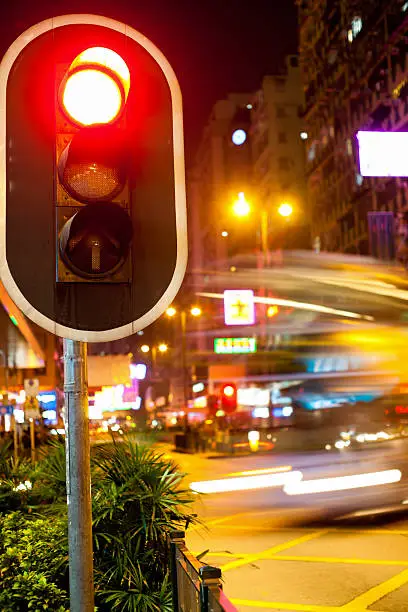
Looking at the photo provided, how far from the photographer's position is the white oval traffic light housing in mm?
3480

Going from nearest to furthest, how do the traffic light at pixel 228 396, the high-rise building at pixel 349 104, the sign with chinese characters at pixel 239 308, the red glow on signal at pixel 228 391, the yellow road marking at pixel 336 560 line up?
the yellow road marking at pixel 336 560 → the sign with chinese characters at pixel 239 308 → the traffic light at pixel 228 396 → the red glow on signal at pixel 228 391 → the high-rise building at pixel 349 104

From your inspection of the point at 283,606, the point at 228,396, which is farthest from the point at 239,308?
the point at 283,606

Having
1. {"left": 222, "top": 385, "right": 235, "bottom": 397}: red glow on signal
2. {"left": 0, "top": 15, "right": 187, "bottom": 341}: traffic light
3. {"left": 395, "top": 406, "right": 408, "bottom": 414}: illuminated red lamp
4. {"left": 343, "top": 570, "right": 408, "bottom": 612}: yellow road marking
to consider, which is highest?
{"left": 0, "top": 15, "right": 187, "bottom": 341}: traffic light

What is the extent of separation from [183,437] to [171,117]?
34182 millimetres

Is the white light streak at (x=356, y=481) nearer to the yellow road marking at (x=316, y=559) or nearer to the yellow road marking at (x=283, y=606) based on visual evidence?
the yellow road marking at (x=316, y=559)

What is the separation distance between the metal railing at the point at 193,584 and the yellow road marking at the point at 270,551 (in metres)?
5.68

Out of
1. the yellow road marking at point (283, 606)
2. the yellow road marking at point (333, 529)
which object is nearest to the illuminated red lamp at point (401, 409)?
the yellow road marking at point (333, 529)

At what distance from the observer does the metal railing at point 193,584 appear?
13.0 ft

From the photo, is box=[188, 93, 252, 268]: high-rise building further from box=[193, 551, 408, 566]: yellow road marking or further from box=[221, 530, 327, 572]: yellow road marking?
box=[193, 551, 408, 566]: yellow road marking

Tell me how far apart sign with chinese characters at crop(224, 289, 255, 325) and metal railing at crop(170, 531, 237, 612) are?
72.2 feet

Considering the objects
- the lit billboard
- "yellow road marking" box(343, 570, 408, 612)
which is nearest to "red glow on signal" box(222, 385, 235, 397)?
the lit billboard

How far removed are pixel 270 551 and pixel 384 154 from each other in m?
6.24

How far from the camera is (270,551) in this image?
39.8ft

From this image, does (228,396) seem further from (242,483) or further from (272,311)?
(242,483)
